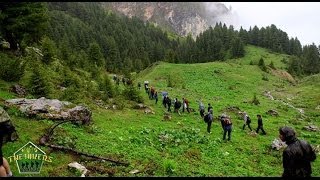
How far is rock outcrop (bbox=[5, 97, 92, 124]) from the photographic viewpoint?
80.1 ft

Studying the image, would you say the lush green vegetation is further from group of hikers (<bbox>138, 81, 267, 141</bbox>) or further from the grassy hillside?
group of hikers (<bbox>138, 81, 267, 141</bbox>)

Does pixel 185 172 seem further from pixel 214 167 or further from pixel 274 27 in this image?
pixel 274 27

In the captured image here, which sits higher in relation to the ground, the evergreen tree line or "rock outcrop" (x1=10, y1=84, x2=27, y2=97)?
the evergreen tree line

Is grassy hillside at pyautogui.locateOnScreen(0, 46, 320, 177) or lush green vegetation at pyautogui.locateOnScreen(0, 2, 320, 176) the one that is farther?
lush green vegetation at pyautogui.locateOnScreen(0, 2, 320, 176)

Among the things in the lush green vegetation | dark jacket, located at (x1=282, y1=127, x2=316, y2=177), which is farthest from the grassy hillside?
dark jacket, located at (x1=282, y1=127, x2=316, y2=177)

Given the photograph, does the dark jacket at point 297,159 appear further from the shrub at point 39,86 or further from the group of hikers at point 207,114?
the shrub at point 39,86

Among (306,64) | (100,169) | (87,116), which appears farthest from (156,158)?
(306,64)

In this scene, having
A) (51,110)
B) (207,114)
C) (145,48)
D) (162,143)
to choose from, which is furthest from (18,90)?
(145,48)

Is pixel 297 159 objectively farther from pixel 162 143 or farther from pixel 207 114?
pixel 207 114

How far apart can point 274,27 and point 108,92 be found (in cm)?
17058

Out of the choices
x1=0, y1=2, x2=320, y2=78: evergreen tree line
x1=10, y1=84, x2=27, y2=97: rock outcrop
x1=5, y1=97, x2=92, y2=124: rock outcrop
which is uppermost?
x1=0, y1=2, x2=320, y2=78: evergreen tree line

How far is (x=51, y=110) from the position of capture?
2533 centimetres

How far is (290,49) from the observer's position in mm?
182875

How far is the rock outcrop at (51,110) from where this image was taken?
24.4 metres
